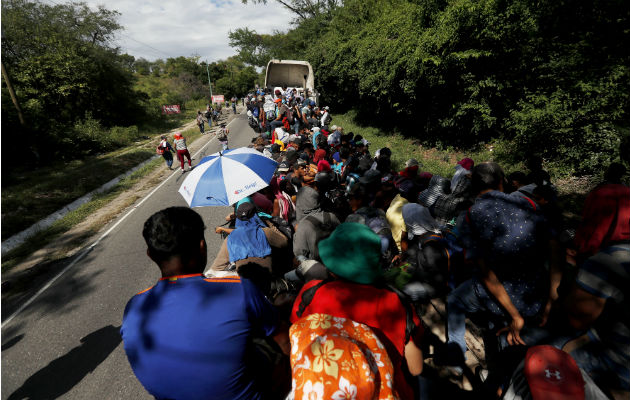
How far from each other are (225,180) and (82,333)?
294 centimetres

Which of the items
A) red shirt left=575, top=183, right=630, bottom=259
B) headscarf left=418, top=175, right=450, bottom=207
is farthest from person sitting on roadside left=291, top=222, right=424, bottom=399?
headscarf left=418, top=175, right=450, bottom=207

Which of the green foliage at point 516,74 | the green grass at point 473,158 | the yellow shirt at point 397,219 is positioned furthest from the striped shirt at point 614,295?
the green foliage at point 516,74

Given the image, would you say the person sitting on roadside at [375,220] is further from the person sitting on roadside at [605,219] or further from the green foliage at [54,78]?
the green foliage at [54,78]

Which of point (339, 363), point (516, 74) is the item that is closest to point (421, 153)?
point (516, 74)

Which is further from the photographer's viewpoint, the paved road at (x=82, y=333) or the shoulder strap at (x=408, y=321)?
the paved road at (x=82, y=333)

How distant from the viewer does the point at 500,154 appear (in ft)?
21.8

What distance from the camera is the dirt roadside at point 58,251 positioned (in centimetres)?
497

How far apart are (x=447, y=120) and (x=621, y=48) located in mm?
3515

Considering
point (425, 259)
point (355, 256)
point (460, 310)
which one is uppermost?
point (355, 256)

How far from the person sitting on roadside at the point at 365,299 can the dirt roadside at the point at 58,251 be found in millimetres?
Answer: 6195

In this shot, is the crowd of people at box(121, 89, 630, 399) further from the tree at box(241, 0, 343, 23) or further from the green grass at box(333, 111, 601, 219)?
the tree at box(241, 0, 343, 23)

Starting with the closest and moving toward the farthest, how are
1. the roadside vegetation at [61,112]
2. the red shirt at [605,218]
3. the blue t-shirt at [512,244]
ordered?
1. the blue t-shirt at [512,244]
2. the red shirt at [605,218]
3. the roadside vegetation at [61,112]

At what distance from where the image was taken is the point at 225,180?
140 inches

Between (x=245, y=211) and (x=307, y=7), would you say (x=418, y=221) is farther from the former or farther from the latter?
(x=307, y=7)
